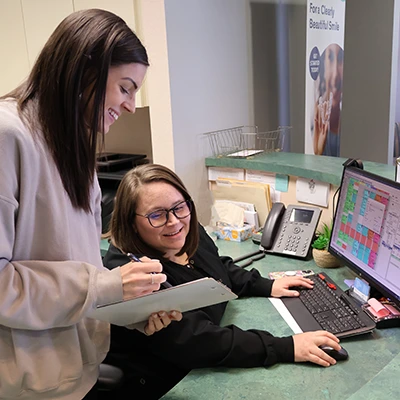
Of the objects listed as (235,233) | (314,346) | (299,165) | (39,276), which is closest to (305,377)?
(314,346)

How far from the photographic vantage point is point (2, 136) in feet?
2.34

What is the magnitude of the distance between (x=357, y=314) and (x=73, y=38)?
3.09 ft

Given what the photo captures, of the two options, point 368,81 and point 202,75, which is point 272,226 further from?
point 368,81

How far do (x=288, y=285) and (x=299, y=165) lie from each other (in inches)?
26.1

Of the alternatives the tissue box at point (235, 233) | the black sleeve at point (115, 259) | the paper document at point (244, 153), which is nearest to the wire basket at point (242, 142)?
the paper document at point (244, 153)

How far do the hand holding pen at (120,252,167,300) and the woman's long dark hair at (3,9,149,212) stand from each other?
6.8 inches

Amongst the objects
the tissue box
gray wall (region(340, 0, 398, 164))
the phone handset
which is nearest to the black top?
the phone handset

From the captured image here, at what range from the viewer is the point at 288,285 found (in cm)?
133

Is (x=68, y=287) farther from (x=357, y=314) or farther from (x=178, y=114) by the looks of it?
(x=178, y=114)

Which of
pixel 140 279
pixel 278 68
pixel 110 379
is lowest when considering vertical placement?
pixel 110 379

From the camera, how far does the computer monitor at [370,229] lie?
1.09m

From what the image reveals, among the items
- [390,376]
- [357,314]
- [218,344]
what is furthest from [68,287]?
[357,314]

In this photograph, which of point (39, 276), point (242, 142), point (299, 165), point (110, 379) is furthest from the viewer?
point (242, 142)

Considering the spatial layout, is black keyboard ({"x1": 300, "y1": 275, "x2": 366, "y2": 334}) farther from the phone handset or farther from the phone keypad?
the phone handset
